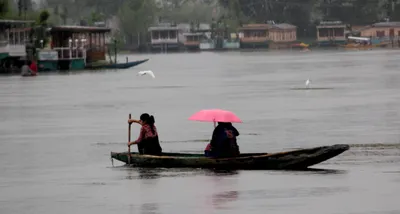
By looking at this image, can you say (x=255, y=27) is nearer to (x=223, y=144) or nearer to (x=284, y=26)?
(x=284, y=26)

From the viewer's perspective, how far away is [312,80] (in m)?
66.9

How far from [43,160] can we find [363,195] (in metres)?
8.86

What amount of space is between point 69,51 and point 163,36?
10559 centimetres

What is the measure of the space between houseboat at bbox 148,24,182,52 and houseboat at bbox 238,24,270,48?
10450 millimetres

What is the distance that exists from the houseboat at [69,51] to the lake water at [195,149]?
3156 centimetres

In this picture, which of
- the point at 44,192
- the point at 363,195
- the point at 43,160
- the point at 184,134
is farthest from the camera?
the point at 184,134

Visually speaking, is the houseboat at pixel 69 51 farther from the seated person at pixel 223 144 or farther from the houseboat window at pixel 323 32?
the houseboat window at pixel 323 32

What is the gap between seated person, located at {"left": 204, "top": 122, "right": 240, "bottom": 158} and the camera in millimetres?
21891

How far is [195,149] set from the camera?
2788 cm

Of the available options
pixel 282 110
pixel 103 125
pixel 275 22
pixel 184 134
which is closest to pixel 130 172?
pixel 184 134

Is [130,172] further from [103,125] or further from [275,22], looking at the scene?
A: [275,22]

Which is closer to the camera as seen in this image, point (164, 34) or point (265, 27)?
point (265, 27)

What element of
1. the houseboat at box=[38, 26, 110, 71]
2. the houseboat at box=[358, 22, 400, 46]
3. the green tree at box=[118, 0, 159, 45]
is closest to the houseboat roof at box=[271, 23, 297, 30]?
the houseboat at box=[358, 22, 400, 46]

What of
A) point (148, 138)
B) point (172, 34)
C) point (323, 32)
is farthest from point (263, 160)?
point (172, 34)
